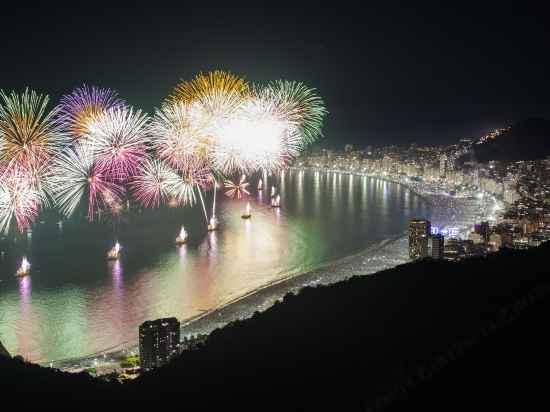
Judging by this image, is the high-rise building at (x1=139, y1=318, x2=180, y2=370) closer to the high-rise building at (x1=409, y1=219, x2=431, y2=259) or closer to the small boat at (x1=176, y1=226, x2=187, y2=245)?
the small boat at (x1=176, y1=226, x2=187, y2=245)

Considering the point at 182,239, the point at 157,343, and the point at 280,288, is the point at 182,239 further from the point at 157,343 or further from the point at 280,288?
the point at 157,343

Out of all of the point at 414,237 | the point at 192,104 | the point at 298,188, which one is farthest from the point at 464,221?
the point at 192,104

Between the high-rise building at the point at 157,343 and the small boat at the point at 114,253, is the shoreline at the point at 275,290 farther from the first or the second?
the small boat at the point at 114,253

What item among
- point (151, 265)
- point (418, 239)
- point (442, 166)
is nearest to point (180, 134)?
point (151, 265)

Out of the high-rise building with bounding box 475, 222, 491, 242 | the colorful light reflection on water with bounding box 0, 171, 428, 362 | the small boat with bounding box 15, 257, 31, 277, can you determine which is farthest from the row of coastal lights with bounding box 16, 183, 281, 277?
the high-rise building with bounding box 475, 222, 491, 242

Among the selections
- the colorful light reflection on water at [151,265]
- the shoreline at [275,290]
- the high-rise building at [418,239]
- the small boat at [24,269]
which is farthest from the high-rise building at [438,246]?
the small boat at [24,269]

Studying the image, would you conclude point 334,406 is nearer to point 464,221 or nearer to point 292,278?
point 292,278
